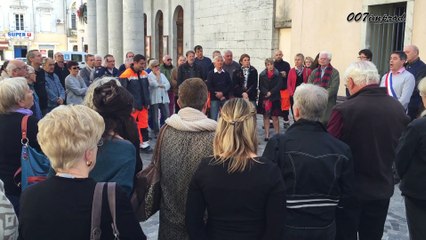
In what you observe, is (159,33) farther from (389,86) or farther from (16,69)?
(16,69)

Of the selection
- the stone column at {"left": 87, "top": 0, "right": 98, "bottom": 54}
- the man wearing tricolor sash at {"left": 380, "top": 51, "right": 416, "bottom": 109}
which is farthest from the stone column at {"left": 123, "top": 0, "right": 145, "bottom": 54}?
the man wearing tricolor sash at {"left": 380, "top": 51, "right": 416, "bottom": 109}

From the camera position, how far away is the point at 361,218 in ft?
11.4

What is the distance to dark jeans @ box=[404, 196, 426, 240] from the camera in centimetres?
322

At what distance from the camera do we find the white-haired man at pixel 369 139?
331 cm

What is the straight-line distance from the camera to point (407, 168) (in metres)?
3.28

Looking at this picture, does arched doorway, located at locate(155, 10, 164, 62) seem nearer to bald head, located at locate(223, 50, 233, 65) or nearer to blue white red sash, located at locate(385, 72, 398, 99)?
bald head, located at locate(223, 50, 233, 65)

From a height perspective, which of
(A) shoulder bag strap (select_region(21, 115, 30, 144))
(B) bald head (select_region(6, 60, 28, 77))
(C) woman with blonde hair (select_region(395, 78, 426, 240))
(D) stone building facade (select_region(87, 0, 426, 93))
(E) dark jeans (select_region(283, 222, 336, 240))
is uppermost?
(D) stone building facade (select_region(87, 0, 426, 93))

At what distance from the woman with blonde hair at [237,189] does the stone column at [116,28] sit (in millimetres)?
14074

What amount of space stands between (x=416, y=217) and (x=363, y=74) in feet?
3.77

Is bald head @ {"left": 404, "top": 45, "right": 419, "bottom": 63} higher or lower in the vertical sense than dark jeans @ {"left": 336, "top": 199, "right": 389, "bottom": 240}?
higher

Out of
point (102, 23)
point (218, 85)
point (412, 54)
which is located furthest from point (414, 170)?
point (102, 23)

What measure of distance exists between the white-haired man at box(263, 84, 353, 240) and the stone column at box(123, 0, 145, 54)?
1191 cm

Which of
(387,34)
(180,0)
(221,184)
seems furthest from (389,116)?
(180,0)

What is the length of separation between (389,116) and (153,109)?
21.1 ft
